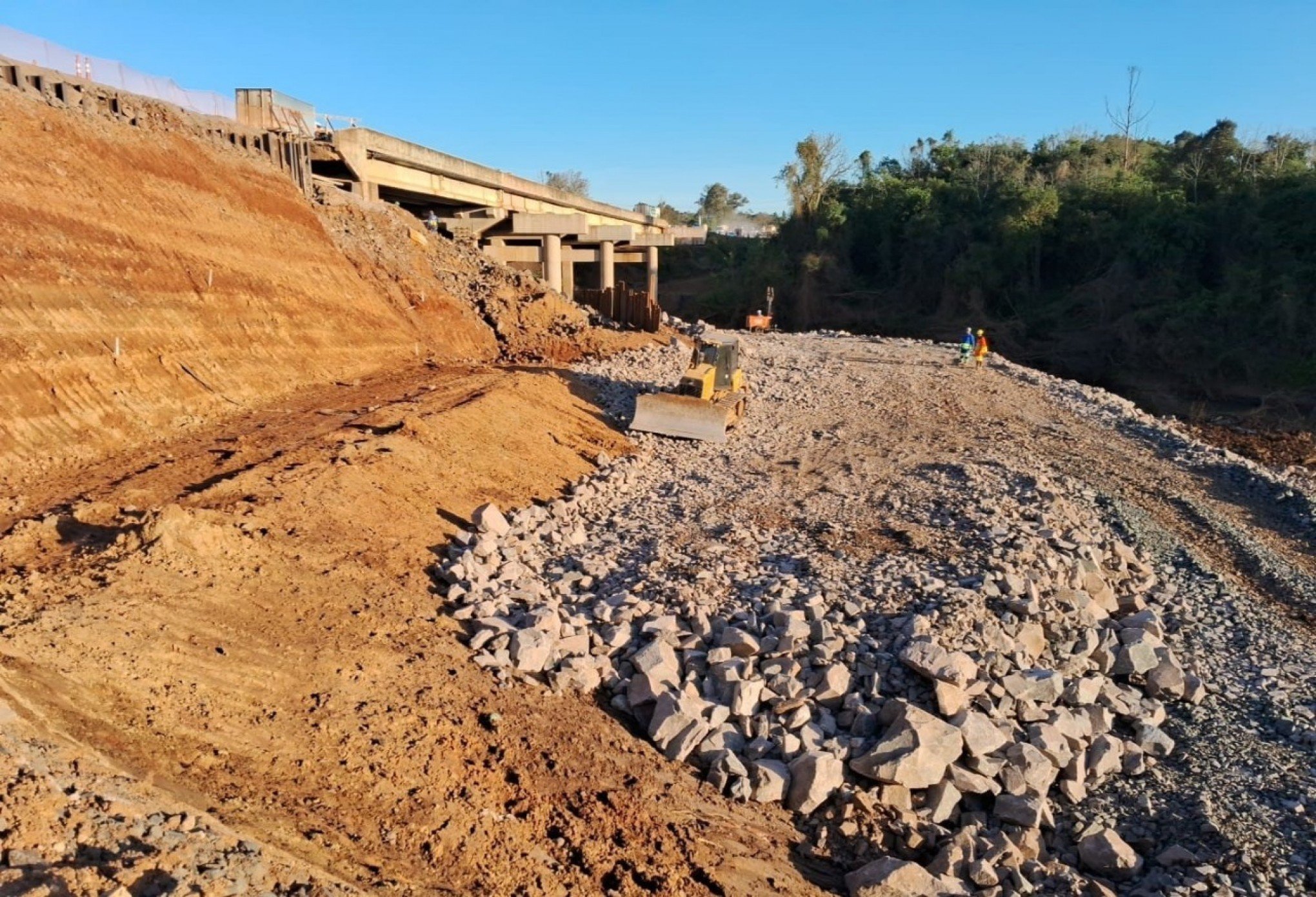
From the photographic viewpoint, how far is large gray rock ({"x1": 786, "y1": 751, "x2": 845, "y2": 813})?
5.48 meters

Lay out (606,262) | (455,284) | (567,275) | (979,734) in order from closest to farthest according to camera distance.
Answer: (979,734)
(455,284)
(567,275)
(606,262)

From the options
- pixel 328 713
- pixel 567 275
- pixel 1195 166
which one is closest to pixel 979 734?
pixel 328 713

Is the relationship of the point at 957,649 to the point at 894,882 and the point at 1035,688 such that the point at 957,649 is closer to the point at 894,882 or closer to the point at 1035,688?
the point at 1035,688

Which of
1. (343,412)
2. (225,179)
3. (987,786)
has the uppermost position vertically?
(225,179)

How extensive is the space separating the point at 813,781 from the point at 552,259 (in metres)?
23.9

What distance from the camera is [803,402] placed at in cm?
1738

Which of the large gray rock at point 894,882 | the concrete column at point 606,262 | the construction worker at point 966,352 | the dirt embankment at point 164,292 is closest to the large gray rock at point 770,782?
the large gray rock at point 894,882

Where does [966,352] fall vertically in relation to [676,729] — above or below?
above

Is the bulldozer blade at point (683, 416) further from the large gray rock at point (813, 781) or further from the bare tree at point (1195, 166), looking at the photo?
the bare tree at point (1195, 166)

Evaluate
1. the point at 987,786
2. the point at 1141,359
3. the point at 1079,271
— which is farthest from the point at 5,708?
the point at 1079,271

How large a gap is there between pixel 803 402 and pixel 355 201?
1115 centimetres

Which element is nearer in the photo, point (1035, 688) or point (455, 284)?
point (1035, 688)

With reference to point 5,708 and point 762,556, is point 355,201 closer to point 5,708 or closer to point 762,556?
point 762,556

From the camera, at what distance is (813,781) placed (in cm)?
547
